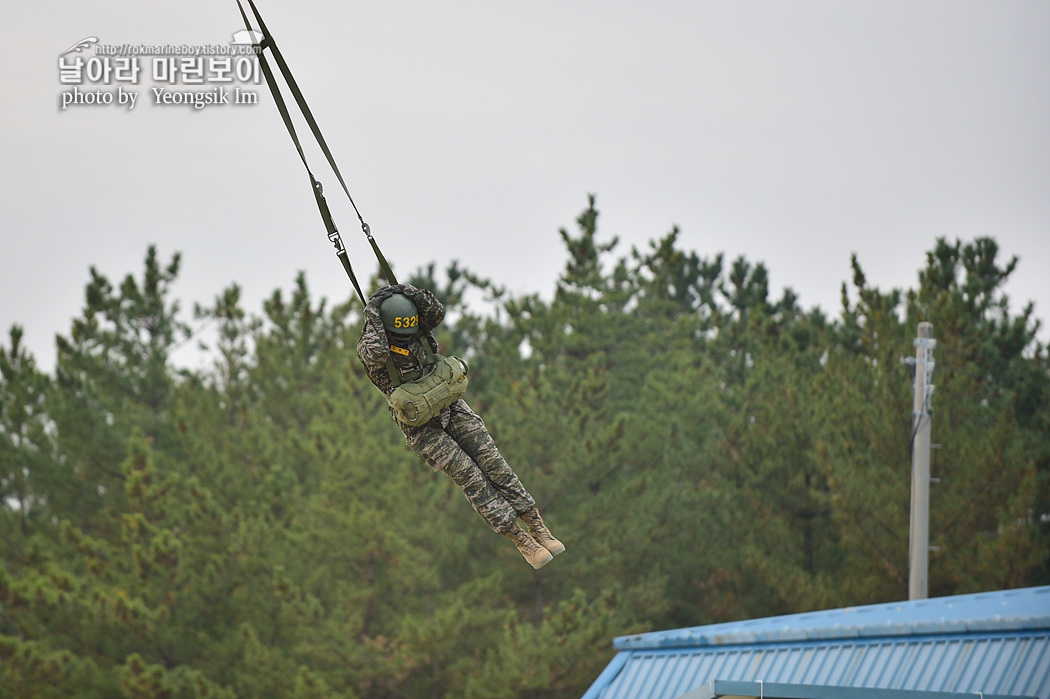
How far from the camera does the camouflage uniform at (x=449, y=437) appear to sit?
7.79 metres

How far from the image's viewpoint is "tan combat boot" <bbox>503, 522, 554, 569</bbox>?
26.0 ft

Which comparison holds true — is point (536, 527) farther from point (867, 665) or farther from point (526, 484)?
point (526, 484)

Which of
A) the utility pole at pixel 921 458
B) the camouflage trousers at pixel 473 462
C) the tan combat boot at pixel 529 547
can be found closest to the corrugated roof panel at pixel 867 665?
the tan combat boot at pixel 529 547

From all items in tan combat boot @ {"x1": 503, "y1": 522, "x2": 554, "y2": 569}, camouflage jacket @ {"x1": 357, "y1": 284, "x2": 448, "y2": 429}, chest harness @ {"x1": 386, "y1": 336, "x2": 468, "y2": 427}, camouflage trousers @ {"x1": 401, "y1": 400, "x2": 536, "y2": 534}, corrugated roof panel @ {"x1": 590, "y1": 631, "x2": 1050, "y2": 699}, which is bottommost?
corrugated roof panel @ {"x1": 590, "y1": 631, "x2": 1050, "y2": 699}

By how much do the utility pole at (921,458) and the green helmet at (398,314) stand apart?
15.4 m

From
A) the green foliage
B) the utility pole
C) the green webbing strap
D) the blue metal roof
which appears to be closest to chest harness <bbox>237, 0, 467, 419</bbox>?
the green webbing strap

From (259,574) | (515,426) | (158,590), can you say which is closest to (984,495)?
(515,426)

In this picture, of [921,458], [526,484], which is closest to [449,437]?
[921,458]

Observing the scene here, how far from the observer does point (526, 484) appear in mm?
26859

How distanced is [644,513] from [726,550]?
10.1 ft

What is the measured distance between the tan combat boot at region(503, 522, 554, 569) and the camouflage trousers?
0.07 metres

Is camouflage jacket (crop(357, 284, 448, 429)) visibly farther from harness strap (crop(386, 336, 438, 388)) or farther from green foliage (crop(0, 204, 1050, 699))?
green foliage (crop(0, 204, 1050, 699))

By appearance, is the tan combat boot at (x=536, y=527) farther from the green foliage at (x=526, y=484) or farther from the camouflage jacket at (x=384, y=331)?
the green foliage at (x=526, y=484)

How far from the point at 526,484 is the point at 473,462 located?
61.7 ft
